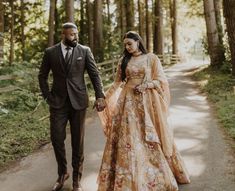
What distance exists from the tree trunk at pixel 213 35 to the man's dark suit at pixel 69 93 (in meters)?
16.1

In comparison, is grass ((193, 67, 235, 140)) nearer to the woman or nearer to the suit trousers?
the woman

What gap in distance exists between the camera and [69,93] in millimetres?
5836

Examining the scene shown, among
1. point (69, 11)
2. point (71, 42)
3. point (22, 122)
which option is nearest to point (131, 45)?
point (71, 42)

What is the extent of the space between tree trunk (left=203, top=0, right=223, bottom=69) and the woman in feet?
52.4

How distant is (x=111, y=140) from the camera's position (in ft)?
18.9

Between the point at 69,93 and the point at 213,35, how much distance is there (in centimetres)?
1670

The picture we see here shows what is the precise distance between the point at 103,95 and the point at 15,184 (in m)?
2.08

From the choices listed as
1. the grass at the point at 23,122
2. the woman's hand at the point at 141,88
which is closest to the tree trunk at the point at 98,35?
the grass at the point at 23,122

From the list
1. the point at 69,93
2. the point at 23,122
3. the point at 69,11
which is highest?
the point at 69,11

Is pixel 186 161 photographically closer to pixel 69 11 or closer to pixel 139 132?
pixel 139 132

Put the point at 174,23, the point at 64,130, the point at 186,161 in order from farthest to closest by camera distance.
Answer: the point at 174,23
the point at 186,161
the point at 64,130

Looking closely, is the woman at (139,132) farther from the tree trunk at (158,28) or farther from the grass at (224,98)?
the tree trunk at (158,28)

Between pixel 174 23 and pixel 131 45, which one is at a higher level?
pixel 174 23

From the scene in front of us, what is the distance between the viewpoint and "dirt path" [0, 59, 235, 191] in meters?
6.25
